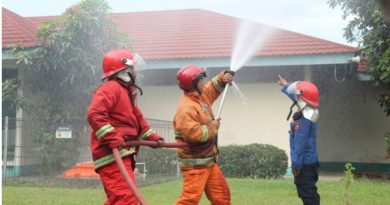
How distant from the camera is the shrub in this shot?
11.3 meters

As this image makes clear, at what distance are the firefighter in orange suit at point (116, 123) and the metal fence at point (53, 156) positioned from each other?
5.24m

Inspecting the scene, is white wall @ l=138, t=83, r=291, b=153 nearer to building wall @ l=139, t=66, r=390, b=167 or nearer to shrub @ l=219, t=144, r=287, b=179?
building wall @ l=139, t=66, r=390, b=167

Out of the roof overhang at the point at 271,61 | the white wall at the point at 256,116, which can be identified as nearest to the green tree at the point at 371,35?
the roof overhang at the point at 271,61

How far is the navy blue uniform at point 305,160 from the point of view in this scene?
532 cm

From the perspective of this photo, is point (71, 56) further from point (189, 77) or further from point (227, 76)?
point (189, 77)

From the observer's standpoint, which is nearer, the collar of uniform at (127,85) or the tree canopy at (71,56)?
the collar of uniform at (127,85)

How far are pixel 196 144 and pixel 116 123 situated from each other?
3.00 ft

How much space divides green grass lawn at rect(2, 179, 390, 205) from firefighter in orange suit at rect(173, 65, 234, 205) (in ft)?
7.05

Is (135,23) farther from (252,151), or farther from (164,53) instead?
(252,151)

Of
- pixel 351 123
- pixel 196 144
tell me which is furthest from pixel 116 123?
pixel 351 123

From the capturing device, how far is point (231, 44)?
12.6 metres

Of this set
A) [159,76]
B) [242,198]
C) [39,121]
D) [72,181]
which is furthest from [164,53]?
[242,198]

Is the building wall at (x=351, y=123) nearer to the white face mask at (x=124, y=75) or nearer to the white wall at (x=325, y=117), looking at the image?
the white wall at (x=325, y=117)

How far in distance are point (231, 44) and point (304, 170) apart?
7552 millimetres
